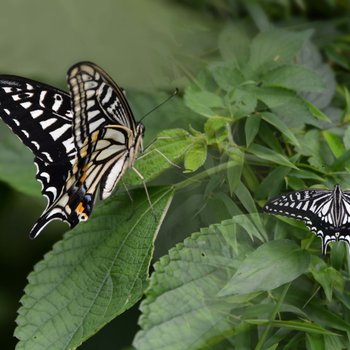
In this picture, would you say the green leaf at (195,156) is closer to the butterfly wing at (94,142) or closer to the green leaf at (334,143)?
the butterfly wing at (94,142)

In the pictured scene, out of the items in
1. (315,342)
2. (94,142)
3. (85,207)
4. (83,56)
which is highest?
(83,56)

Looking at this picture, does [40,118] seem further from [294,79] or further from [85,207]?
[294,79]

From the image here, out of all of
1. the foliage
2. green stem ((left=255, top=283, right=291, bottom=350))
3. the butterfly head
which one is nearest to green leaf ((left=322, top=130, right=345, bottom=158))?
the foliage

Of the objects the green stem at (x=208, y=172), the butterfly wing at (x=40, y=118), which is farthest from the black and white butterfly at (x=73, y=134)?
the green stem at (x=208, y=172)

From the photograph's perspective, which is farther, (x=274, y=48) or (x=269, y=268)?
(x=274, y=48)

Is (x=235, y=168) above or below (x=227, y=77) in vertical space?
below

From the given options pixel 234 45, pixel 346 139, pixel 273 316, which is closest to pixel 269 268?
pixel 273 316
